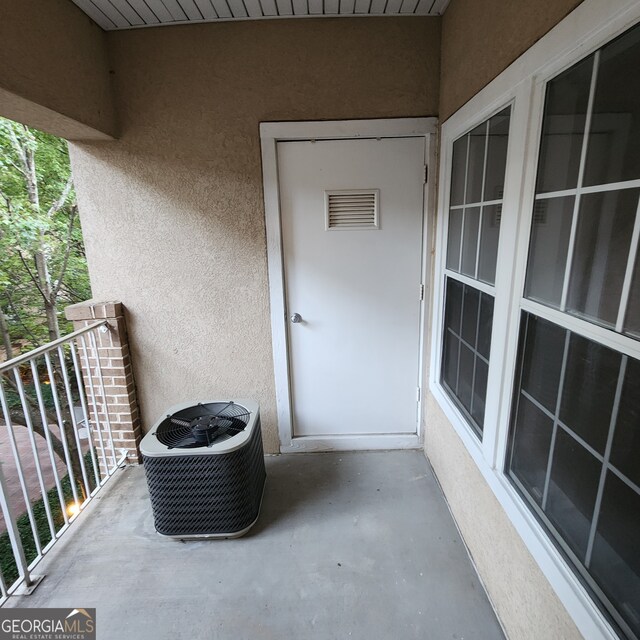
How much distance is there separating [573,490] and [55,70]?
2.71 m

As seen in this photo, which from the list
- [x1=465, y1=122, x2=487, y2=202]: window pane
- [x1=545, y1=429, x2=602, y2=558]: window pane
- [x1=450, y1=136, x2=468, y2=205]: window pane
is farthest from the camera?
[x1=450, y1=136, x2=468, y2=205]: window pane

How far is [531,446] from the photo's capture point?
1.27 m

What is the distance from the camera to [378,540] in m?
1.81

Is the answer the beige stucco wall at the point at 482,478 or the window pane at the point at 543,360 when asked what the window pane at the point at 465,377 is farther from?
the window pane at the point at 543,360

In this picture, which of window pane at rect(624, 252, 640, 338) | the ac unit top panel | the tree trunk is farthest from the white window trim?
the tree trunk

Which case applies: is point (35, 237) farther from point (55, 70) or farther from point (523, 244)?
point (523, 244)

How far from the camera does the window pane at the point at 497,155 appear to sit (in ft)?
4.55

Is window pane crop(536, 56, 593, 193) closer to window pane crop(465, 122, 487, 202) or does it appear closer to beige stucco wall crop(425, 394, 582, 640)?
window pane crop(465, 122, 487, 202)

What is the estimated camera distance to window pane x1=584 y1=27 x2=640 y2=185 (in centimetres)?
83

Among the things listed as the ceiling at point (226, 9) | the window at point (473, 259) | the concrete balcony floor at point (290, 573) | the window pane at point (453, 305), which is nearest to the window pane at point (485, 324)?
the window at point (473, 259)

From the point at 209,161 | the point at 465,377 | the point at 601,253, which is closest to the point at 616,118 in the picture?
the point at 601,253

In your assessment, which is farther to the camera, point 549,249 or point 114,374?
point 114,374

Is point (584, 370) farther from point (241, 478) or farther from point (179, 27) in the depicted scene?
point (179, 27)

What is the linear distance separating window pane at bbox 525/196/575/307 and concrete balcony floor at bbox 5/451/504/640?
4.43 ft
